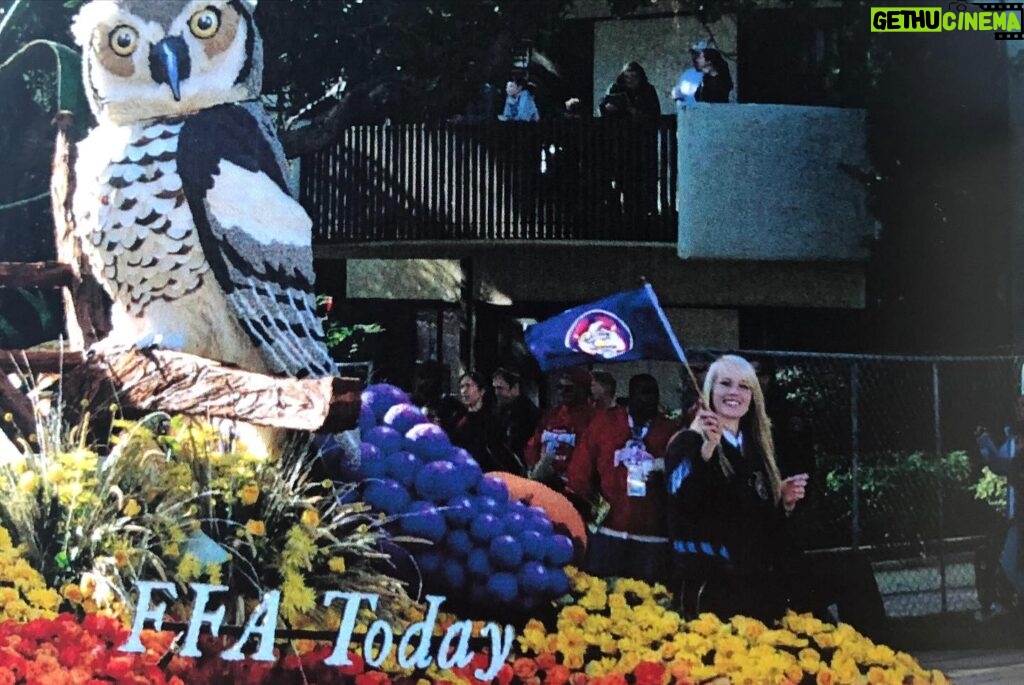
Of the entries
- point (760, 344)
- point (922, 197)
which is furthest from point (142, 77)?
point (922, 197)

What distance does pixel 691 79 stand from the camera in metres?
3.49

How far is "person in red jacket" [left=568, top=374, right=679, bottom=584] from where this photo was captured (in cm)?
352

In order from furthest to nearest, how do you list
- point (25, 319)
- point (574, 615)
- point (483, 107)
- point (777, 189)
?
point (25, 319) < point (483, 107) < point (574, 615) < point (777, 189)

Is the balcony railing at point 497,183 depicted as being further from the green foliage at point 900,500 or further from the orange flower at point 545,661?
the orange flower at point 545,661

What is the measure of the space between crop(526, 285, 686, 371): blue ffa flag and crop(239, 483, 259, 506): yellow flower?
0.75m

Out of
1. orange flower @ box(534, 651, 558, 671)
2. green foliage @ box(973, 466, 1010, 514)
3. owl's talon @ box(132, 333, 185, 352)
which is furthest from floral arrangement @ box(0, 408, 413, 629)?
green foliage @ box(973, 466, 1010, 514)

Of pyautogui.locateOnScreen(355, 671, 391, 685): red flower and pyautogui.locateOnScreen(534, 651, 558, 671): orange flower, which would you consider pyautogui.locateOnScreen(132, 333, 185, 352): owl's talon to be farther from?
pyautogui.locateOnScreen(534, 651, 558, 671): orange flower

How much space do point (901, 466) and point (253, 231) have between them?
170cm

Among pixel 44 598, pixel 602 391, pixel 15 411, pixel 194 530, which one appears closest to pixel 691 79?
pixel 602 391

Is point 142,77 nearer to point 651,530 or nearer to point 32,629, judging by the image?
point 32,629

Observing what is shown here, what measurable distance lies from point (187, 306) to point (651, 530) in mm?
1299

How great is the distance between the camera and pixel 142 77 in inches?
142

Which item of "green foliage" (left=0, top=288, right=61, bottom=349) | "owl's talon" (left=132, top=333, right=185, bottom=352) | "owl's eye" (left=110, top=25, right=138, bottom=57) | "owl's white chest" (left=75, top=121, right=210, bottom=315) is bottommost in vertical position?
"owl's talon" (left=132, top=333, right=185, bottom=352)

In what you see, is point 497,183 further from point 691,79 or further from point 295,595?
point 295,595
